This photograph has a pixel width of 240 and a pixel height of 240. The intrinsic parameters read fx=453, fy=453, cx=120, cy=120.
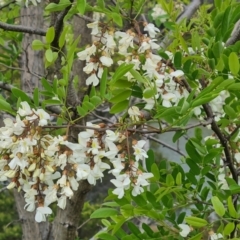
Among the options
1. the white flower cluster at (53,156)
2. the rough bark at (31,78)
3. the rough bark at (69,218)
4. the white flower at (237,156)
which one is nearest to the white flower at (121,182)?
the white flower cluster at (53,156)

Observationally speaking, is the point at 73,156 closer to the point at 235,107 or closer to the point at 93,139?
the point at 93,139

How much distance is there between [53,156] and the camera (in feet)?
1.92

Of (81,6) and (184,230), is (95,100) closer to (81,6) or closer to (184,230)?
(81,6)

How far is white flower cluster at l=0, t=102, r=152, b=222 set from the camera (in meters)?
0.56

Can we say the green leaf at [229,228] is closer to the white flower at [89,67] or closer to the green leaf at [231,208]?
the green leaf at [231,208]

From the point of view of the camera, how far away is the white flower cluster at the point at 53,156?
0.56m

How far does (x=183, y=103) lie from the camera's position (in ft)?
1.91

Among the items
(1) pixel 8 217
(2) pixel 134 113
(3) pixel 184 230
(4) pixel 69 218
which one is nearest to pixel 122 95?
(2) pixel 134 113

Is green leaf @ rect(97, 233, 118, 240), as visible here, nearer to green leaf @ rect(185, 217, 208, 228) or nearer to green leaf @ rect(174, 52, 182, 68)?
green leaf @ rect(185, 217, 208, 228)

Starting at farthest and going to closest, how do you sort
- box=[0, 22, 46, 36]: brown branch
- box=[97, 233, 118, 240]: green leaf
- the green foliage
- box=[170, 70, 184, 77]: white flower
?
the green foliage, box=[0, 22, 46, 36]: brown branch, box=[97, 233, 118, 240]: green leaf, box=[170, 70, 184, 77]: white flower

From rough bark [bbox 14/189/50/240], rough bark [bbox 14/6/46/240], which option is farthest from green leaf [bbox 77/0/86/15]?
rough bark [bbox 14/189/50/240]

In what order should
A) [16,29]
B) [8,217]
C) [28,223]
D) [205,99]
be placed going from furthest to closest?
[8,217] < [28,223] < [16,29] < [205,99]

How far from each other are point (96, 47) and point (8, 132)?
18 cm

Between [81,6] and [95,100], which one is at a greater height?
[81,6]
